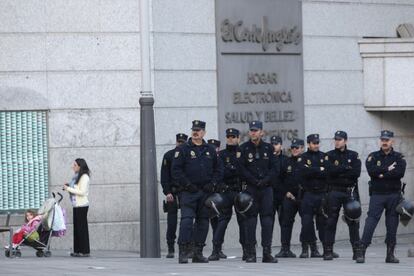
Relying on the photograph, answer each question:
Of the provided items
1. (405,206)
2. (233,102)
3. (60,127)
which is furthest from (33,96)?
(405,206)

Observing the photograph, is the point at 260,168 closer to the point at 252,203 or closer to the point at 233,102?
the point at 252,203

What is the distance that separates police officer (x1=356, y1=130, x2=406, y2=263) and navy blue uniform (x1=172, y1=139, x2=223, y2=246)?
86.2 inches

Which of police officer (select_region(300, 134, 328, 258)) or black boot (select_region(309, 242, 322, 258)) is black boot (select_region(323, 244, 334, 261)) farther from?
black boot (select_region(309, 242, 322, 258))

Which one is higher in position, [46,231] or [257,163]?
[257,163]

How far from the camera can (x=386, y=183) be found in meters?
18.4

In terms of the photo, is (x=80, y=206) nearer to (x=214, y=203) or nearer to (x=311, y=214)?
(x=214, y=203)

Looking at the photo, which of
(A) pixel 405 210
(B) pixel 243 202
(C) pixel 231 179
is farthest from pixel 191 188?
(A) pixel 405 210

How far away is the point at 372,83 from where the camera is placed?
25.7 meters

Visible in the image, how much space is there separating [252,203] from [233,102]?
17.5 feet

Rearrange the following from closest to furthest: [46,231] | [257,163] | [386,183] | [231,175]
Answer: [386,183]
[257,163]
[231,175]
[46,231]

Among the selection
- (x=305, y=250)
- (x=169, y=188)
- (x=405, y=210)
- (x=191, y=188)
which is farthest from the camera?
(x=305, y=250)

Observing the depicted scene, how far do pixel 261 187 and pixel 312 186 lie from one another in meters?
1.61

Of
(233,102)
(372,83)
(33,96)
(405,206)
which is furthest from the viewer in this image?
(372,83)

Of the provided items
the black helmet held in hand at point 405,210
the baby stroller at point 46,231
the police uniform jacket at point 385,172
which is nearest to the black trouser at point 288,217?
the police uniform jacket at point 385,172
